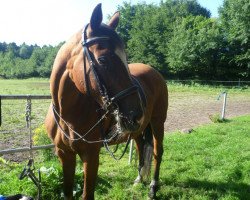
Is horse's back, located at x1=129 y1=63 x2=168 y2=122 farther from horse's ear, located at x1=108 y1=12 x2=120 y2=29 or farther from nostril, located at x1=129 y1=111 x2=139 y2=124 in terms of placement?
nostril, located at x1=129 y1=111 x2=139 y2=124

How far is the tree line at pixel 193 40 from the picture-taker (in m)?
37.3

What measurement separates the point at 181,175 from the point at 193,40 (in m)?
35.6

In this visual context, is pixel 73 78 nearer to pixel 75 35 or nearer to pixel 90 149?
pixel 75 35

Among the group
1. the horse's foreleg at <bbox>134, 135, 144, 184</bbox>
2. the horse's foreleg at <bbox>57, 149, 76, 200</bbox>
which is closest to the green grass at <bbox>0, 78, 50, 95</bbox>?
the horse's foreleg at <bbox>134, 135, 144, 184</bbox>

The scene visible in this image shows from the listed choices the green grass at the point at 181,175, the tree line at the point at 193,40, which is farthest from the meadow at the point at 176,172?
the tree line at the point at 193,40

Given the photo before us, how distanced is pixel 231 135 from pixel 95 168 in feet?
20.5

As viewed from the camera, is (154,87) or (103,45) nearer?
(103,45)

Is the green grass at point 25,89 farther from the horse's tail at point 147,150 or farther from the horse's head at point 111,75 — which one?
the horse's head at point 111,75

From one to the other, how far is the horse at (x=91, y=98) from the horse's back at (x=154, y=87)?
156 centimetres

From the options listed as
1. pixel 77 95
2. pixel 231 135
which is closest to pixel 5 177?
→ pixel 77 95

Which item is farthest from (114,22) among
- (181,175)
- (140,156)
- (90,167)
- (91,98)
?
(181,175)

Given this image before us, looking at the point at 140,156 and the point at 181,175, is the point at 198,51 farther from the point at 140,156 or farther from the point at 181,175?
the point at 140,156

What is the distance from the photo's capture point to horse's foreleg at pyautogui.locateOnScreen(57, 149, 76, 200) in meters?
3.26

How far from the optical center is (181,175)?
17.0 feet
